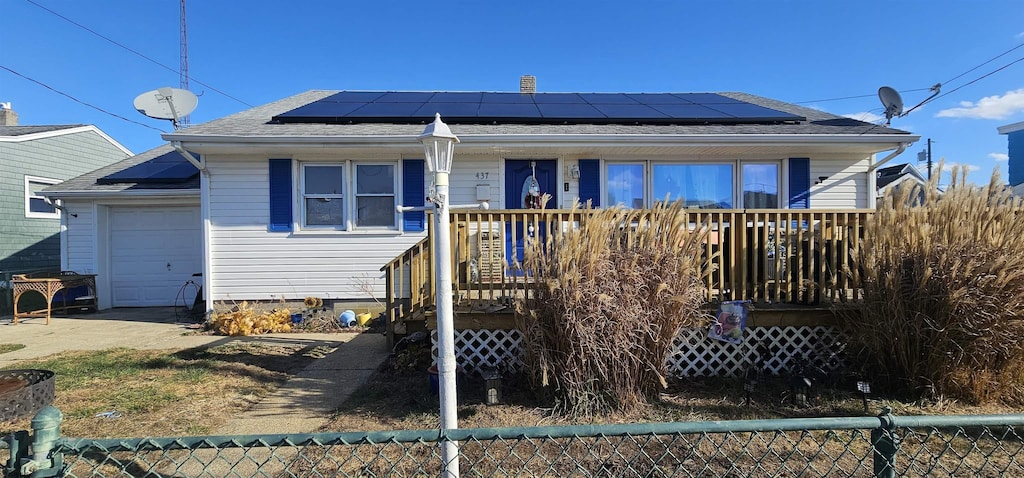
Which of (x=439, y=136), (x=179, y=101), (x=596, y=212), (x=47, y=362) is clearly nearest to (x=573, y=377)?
(x=596, y=212)

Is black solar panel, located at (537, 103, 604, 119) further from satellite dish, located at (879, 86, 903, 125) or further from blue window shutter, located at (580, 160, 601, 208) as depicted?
satellite dish, located at (879, 86, 903, 125)

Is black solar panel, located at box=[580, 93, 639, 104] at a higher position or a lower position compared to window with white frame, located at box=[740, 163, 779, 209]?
higher

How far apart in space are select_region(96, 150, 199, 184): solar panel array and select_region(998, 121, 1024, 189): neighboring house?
2509cm

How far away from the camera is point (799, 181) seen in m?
7.97

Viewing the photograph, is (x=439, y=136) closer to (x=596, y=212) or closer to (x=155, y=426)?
(x=596, y=212)

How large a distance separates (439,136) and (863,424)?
2.09 m

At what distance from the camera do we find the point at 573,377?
373cm

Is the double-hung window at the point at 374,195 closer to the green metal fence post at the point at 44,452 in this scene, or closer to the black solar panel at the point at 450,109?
the black solar panel at the point at 450,109

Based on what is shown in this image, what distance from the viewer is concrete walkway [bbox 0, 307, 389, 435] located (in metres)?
4.03

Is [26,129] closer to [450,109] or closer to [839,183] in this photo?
[450,109]

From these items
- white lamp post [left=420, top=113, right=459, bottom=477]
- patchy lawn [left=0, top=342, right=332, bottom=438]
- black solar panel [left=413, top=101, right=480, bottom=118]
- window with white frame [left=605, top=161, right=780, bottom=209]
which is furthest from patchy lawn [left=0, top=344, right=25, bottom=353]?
window with white frame [left=605, top=161, right=780, bottom=209]

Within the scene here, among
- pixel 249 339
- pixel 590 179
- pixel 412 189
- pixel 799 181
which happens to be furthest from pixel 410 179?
pixel 799 181

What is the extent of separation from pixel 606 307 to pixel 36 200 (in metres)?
15.2

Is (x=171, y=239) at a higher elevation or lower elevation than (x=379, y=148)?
lower
